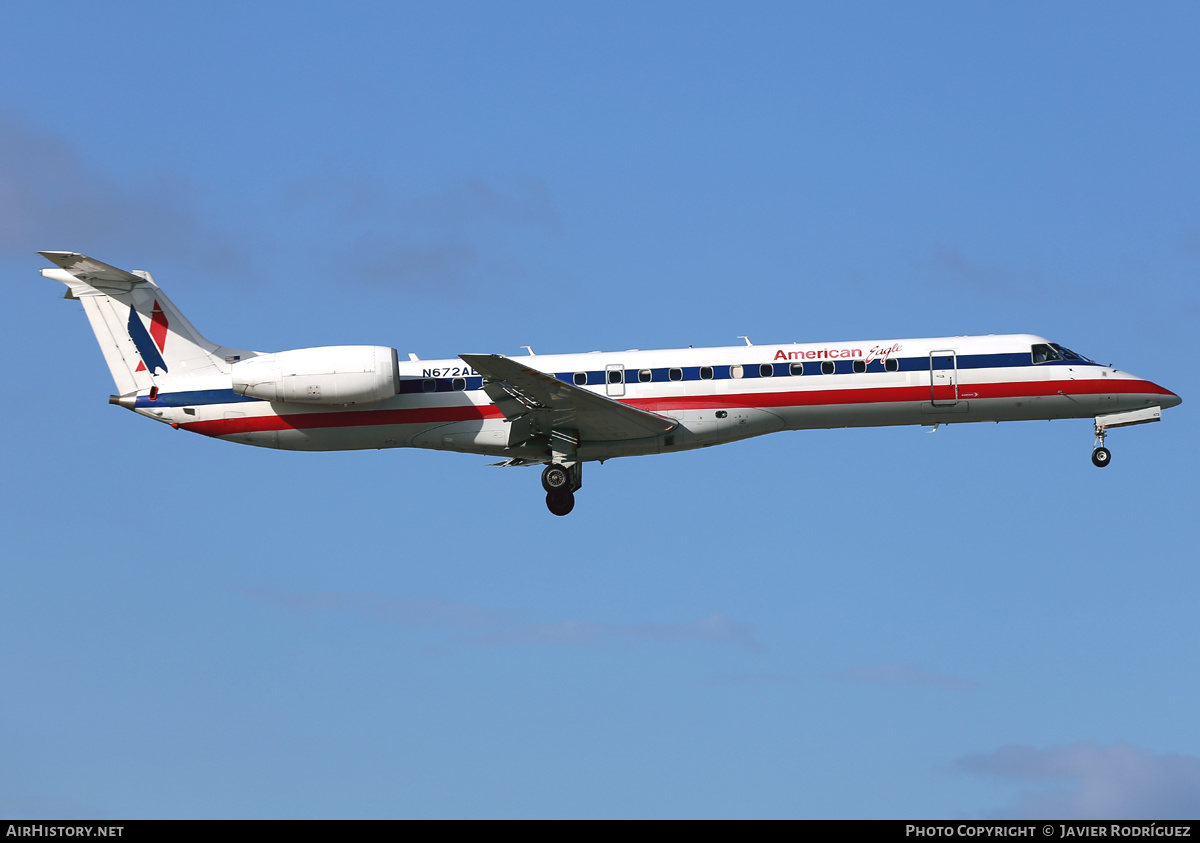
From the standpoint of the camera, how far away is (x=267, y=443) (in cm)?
3231

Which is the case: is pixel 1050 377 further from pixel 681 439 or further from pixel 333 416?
pixel 333 416

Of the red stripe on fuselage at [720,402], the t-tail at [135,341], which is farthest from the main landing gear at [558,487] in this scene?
the t-tail at [135,341]

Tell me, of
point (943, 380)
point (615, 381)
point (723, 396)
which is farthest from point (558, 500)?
point (943, 380)

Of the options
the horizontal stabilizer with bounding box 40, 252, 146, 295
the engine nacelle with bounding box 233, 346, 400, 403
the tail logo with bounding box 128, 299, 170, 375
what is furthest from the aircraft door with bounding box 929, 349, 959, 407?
the horizontal stabilizer with bounding box 40, 252, 146, 295

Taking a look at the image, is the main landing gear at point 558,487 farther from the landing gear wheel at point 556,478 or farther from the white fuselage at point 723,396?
the white fuselage at point 723,396

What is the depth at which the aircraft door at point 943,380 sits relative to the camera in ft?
102

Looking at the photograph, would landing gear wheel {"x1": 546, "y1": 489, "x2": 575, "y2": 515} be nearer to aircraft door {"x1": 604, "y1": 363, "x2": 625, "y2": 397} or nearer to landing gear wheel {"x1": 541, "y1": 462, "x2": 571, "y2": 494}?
landing gear wheel {"x1": 541, "y1": 462, "x2": 571, "y2": 494}

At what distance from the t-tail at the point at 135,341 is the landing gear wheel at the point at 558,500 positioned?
8406mm

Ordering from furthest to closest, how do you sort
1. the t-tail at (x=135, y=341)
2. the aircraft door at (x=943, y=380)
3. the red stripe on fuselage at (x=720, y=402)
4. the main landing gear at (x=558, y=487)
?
the t-tail at (x=135, y=341) < the main landing gear at (x=558, y=487) < the aircraft door at (x=943, y=380) < the red stripe on fuselage at (x=720, y=402)

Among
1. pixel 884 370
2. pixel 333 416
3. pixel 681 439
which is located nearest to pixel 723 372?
pixel 681 439
